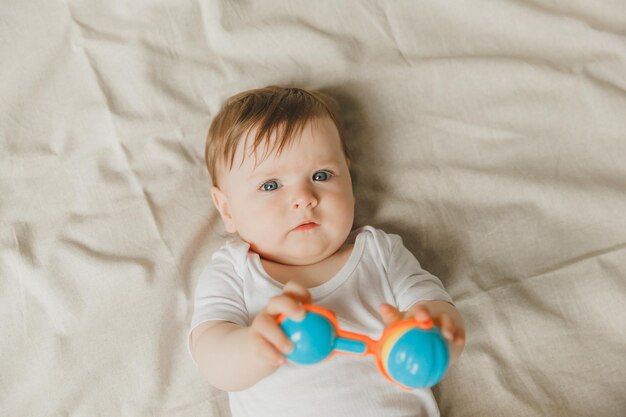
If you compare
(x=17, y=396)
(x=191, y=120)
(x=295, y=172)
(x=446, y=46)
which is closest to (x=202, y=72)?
(x=191, y=120)

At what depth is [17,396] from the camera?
1253 millimetres

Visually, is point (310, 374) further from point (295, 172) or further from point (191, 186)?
point (191, 186)

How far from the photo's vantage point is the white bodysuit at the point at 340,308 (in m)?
1.13

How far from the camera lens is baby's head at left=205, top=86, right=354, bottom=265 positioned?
1177 mm

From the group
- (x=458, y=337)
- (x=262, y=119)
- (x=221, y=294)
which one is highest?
(x=262, y=119)

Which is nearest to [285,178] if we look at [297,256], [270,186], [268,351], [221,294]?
[270,186]

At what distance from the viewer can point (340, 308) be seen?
46.5 inches

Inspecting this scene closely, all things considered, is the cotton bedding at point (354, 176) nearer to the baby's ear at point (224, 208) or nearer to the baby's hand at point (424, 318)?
the baby's ear at point (224, 208)

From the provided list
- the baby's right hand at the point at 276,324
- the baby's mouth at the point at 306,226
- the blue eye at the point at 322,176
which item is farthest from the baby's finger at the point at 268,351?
the blue eye at the point at 322,176

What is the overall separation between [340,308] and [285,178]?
27cm

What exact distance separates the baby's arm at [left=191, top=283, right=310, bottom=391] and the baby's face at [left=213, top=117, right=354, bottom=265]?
0.61ft

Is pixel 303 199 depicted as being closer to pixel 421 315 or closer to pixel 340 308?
pixel 340 308

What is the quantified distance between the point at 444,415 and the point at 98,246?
81 cm

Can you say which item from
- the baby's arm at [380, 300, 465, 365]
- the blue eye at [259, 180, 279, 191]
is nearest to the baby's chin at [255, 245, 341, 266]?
the blue eye at [259, 180, 279, 191]
